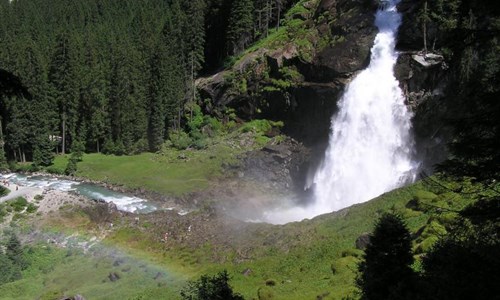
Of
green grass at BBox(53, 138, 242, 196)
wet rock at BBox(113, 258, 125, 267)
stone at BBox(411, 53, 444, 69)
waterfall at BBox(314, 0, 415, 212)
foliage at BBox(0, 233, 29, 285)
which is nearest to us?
foliage at BBox(0, 233, 29, 285)

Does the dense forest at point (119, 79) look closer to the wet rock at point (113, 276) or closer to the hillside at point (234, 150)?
the hillside at point (234, 150)

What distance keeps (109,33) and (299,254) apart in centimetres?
7612

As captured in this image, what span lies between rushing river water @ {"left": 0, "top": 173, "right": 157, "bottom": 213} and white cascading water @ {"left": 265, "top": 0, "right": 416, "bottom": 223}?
13.1 m

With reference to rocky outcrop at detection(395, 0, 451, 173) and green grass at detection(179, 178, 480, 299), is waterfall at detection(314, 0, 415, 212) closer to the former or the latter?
rocky outcrop at detection(395, 0, 451, 173)

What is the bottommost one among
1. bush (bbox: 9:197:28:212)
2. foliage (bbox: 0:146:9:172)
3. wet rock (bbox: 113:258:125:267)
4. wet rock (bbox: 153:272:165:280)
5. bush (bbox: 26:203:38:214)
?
wet rock (bbox: 153:272:165:280)

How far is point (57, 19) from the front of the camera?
4363 inches

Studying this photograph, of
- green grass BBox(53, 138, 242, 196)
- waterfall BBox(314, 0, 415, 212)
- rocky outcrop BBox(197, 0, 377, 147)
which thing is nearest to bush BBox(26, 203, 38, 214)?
green grass BBox(53, 138, 242, 196)

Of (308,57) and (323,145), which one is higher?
(308,57)

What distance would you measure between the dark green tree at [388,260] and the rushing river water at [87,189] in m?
34.6

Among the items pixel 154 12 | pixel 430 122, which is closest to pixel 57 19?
pixel 154 12

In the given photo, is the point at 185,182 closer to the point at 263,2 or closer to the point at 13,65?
the point at 13,65

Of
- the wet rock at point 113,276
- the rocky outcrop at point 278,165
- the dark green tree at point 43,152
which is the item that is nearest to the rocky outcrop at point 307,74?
the rocky outcrop at point 278,165

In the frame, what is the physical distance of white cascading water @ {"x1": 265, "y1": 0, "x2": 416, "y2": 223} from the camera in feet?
159

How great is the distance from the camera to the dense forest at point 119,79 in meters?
64.2
